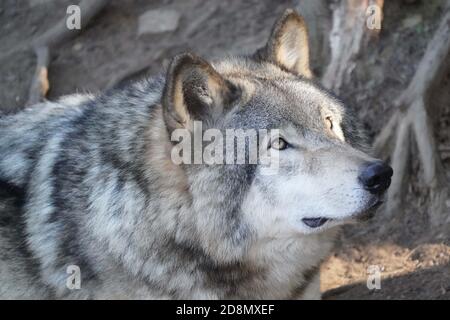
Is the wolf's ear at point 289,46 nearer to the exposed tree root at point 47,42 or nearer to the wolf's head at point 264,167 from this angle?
the wolf's head at point 264,167

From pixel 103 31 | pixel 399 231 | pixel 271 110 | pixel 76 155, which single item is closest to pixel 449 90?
pixel 399 231

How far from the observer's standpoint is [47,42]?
370 inches

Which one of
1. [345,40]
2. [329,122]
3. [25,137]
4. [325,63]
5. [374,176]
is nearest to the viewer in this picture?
[374,176]

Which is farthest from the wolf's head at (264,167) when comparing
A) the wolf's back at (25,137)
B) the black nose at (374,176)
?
the wolf's back at (25,137)

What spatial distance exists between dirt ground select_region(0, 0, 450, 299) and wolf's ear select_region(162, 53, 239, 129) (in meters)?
2.21

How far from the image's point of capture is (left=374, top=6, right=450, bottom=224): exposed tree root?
689cm

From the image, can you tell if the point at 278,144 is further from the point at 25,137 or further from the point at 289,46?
the point at 25,137

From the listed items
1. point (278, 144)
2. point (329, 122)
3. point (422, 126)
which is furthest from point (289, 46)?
point (422, 126)

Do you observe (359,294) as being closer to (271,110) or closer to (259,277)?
(259,277)

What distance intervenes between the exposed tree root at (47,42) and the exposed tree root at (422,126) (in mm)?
4221

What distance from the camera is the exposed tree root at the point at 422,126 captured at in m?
6.89

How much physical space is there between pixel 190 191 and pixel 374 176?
1136mm

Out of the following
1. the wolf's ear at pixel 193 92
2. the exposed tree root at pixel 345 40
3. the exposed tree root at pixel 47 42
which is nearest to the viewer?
the wolf's ear at pixel 193 92

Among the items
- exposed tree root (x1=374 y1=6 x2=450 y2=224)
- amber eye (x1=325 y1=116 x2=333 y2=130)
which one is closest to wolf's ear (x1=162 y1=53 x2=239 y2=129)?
amber eye (x1=325 y1=116 x2=333 y2=130)
